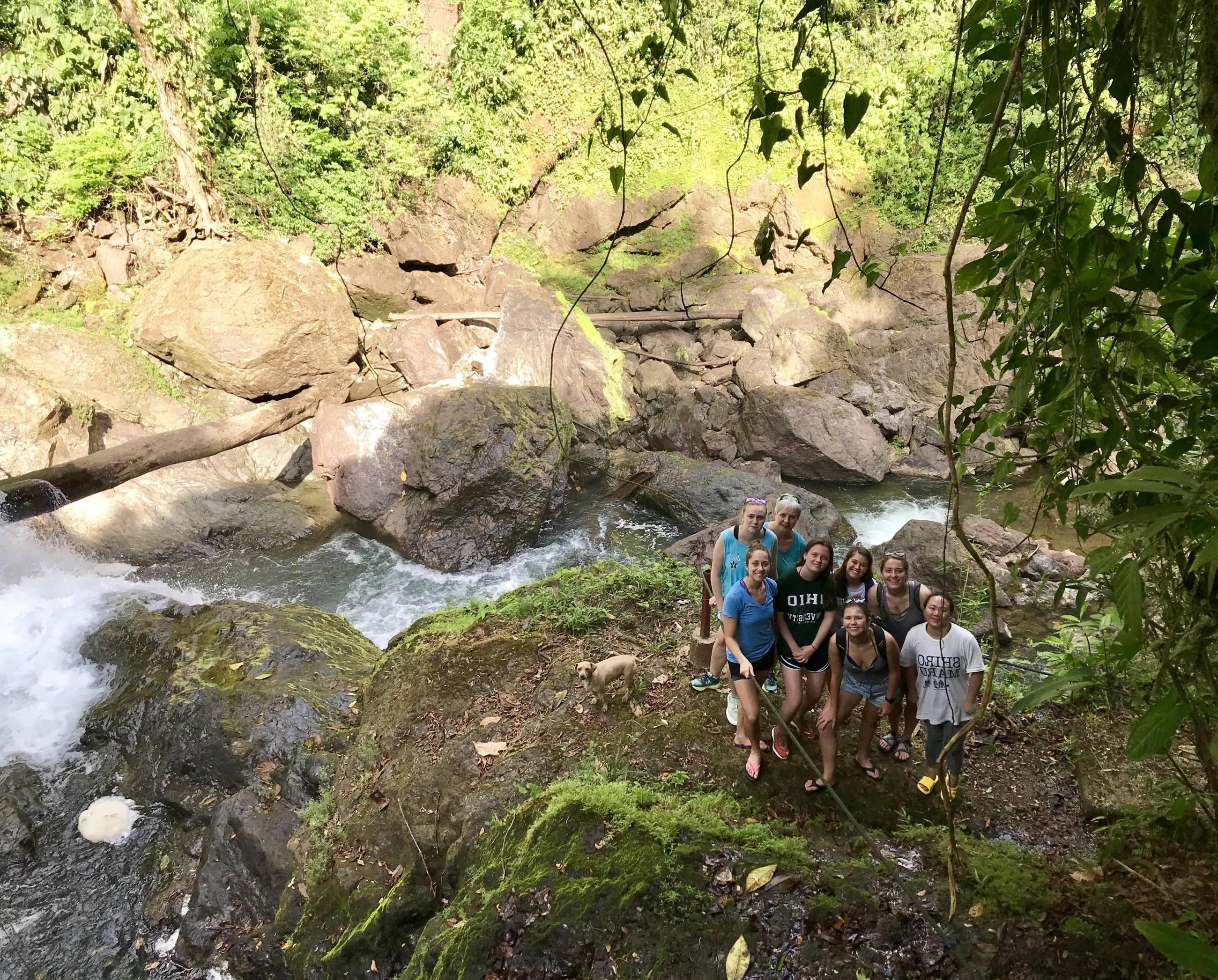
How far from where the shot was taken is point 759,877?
2916 millimetres

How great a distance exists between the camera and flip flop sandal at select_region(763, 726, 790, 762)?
13.4ft

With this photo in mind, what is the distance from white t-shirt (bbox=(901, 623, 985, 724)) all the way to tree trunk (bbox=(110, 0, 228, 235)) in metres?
13.2

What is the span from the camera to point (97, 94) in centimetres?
1228

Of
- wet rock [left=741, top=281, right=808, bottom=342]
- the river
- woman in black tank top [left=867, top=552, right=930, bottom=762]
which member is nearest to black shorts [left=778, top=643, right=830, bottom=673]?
woman in black tank top [left=867, top=552, right=930, bottom=762]

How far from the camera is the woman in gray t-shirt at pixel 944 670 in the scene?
11.3 ft

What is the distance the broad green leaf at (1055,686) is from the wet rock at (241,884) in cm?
458

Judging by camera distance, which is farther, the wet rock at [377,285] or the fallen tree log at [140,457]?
the wet rock at [377,285]

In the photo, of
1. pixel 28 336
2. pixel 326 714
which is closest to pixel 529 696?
pixel 326 714

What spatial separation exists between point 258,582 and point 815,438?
29.8ft

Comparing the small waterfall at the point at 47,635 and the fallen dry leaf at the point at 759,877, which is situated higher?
the fallen dry leaf at the point at 759,877

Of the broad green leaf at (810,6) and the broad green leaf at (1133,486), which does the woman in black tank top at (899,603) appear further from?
the broad green leaf at (810,6)

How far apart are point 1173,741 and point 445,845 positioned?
3.81 m

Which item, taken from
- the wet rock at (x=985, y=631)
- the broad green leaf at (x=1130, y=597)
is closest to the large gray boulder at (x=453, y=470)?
the wet rock at (x=985, y=631)

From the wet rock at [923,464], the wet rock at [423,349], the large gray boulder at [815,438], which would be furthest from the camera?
the wet rock at [423,349]
